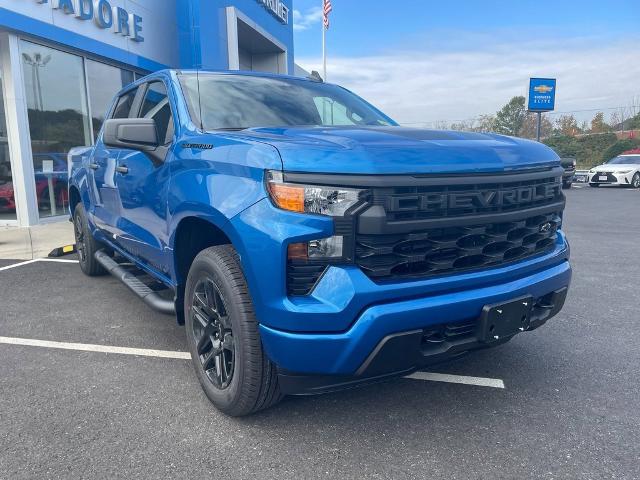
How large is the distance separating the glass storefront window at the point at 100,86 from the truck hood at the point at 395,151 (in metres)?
9.30


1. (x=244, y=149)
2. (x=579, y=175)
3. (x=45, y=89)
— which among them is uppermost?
(x=45, y=89)

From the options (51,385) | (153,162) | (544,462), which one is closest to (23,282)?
(51,385)

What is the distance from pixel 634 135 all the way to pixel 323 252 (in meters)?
47.1

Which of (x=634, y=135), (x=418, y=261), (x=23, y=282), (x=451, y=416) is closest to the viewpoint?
(x=418, y=261)

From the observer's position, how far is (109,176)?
4.10 m

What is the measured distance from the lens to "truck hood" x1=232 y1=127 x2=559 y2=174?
2.10 meters

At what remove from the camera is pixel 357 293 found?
2.03 m

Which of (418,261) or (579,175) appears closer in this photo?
(418,261)

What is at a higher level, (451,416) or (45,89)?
(45,89)

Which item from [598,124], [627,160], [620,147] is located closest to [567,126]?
[598,124]

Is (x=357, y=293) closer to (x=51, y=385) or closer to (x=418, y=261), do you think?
(x=418, y=261)

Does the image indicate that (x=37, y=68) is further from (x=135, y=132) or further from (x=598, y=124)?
(x=598, y=124)

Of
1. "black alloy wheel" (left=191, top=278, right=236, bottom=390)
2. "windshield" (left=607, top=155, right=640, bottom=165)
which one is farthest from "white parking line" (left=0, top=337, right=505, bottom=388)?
"windshield" (left=607, top=155, right=640, bottom=165)

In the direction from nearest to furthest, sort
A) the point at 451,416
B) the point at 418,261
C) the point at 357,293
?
the point at 357,293
the point at 418,261
the point at 451,416
